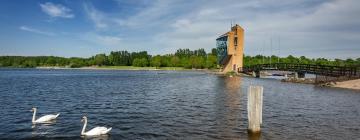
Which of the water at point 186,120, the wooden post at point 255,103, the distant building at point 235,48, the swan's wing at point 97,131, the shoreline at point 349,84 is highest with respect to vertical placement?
the distant building at point 235,48

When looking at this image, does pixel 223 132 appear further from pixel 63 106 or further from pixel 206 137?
pixel 63 106

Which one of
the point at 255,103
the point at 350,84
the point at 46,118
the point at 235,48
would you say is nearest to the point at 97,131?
the point at 46,118

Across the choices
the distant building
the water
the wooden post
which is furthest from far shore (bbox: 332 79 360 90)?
the distant building

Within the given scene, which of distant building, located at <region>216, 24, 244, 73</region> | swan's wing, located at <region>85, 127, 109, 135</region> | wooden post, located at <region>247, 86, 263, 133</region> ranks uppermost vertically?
distant building, located at <region>216, 24, 244, 73</region>

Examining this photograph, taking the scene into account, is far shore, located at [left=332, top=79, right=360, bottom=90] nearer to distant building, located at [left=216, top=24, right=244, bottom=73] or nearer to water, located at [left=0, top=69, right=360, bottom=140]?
water, located at [left=0, top=69, right=360, bottom=140]

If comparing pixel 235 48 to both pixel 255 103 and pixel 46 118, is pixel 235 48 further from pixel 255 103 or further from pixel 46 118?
pixel 255 103

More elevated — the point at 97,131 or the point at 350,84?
the point at 350,84

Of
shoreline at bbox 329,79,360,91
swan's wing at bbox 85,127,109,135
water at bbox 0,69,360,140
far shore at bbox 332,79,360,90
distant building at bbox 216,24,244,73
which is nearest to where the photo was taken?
swan's wing at bbox 85,127,109,135

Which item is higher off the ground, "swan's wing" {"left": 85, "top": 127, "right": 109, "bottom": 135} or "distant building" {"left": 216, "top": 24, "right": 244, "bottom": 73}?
"distant building" {"left": 216, "top": 24, "right": 244, "bottom": 73}

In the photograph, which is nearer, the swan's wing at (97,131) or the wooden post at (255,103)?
the wooden post at (255,103)

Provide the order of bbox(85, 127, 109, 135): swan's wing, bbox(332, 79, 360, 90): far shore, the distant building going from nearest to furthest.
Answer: bbox(85, 127, 109, 135): swan's wing, bbox(332, 79, 360, 90): far shore, the distant building

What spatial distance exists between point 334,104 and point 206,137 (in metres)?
20.9

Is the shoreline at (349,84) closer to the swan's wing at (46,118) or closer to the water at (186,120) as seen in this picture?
the water at (186,120)

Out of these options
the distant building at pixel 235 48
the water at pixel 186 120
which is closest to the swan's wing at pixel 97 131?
the water at pixel 186 120
